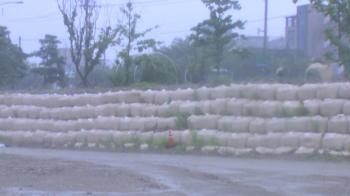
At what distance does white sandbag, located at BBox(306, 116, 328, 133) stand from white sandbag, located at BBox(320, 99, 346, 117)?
189mm

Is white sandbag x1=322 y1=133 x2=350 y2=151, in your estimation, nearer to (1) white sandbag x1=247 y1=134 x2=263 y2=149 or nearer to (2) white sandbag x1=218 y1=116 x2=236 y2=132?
(1) white sandbag x1=247 y1=134 x2=263 y2=149

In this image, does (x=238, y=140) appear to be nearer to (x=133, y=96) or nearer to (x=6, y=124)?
(x=133, y=96)

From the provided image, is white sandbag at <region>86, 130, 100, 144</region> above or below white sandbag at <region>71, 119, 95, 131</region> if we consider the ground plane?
below

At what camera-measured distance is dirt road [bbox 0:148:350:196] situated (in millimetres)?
9852

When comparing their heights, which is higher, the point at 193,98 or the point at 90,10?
the point at 90,10

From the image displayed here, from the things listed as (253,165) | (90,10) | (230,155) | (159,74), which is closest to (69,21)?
(90,10)

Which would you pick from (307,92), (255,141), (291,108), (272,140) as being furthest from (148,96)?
(307,92)

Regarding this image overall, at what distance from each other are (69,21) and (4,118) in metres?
9.90

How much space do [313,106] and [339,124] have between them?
1023 millimetres

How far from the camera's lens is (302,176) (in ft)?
38.2

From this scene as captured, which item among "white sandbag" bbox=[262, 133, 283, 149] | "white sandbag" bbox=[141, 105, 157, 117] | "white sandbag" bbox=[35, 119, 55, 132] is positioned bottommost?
"white sandbag" bbox=[35, 119, 55, 132]

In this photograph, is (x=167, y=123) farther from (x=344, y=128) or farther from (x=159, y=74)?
(x=159, y=74)

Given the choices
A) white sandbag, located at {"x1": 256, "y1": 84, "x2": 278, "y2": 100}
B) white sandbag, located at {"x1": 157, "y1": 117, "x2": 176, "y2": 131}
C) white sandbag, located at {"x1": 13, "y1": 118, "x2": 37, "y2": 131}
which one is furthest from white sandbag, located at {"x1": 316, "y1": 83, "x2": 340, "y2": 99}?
white sandbag, located at {"x1": 13, "y1": 118, "x2": 37, "y2": 131}

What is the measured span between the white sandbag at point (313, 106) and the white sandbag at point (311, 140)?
0.68 meters
